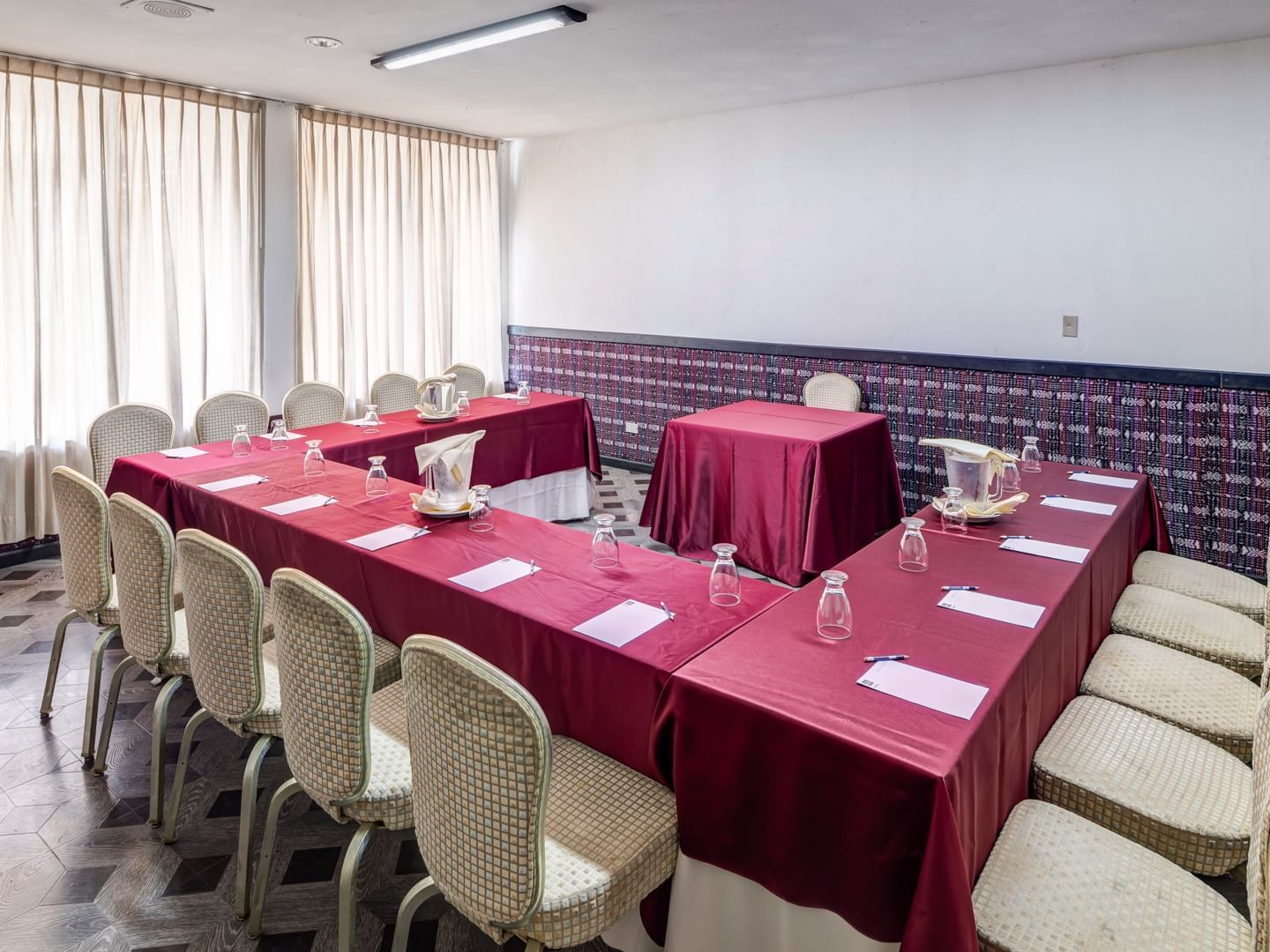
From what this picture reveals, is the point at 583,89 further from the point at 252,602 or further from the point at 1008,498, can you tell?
the point at 252,602

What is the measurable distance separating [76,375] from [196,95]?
1.93m

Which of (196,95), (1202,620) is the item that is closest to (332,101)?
(196,95)

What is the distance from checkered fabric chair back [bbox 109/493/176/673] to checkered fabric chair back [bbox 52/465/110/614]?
0.15 m

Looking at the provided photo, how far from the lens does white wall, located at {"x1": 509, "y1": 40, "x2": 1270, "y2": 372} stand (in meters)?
4.31

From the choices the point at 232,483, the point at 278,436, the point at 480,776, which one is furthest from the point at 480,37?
the point at 480,776

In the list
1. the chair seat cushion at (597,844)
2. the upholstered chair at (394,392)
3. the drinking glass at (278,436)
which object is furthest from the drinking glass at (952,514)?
the upholstered chair at (394,392)

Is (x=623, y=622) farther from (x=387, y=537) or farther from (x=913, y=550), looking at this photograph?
(x=387, y=537)

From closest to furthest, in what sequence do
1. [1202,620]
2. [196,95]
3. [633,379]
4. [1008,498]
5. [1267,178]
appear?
[1202,620]
[1008,498]
[1267,178]
[196,95]
[633,379]

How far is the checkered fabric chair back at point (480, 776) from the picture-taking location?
132cm

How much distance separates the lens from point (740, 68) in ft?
15.3

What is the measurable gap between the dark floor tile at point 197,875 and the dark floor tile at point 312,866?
0.18m

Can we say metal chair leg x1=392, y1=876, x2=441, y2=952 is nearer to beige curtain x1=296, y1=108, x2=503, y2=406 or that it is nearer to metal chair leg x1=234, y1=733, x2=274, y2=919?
metal chair leg x1=234, y1=733, x2=274, y2=919

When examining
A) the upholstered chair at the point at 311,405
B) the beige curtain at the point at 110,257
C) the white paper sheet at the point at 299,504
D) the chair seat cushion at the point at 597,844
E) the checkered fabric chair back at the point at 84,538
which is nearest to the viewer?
the chair seat cushion at the point at 597,844

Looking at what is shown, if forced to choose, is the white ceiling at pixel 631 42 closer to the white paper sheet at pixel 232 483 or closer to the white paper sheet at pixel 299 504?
the white paper sheet at pixel 232 483
